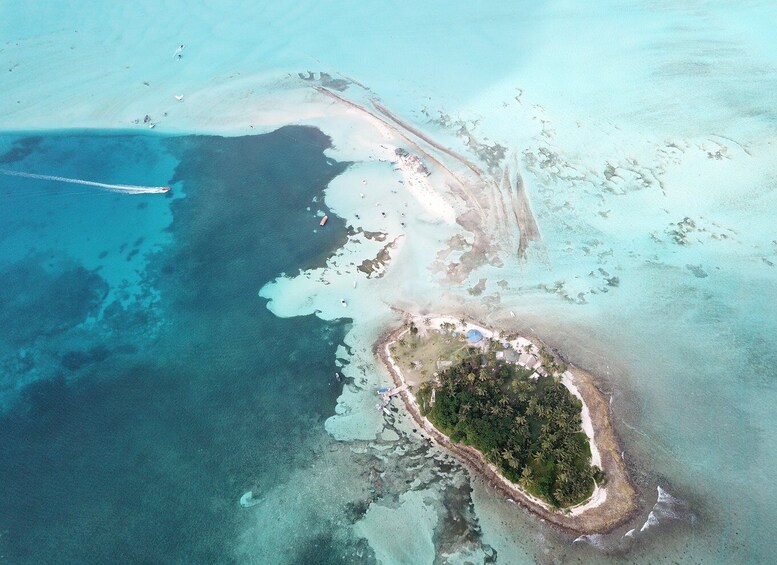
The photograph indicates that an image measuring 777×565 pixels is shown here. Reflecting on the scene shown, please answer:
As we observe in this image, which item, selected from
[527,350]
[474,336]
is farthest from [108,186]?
[527,350]

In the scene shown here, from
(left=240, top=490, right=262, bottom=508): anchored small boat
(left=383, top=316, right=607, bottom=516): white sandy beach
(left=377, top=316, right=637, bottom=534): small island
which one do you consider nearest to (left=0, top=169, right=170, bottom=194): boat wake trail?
(left=377, top=316, right=637, bottom=534): small island

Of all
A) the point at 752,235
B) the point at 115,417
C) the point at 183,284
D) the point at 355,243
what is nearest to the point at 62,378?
the point at 115,417

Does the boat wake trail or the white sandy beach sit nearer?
the white sandy beach

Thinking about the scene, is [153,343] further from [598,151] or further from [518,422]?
[598,151]

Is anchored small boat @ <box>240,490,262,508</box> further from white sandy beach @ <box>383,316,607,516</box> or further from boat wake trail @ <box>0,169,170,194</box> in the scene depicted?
boat wake trail @ <box>0,169,170,194</box>

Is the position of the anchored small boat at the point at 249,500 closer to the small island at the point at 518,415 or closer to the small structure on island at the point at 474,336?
the small island at the point at 518,415

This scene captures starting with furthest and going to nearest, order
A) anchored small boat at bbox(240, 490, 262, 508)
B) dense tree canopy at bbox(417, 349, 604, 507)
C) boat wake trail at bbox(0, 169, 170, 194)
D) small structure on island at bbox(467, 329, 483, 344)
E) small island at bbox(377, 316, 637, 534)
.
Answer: boat wake trail at bbox(0, 169, 170, 194) → small structure on island at bbox(467, 329, 483, 344) → anchored small boat at bbox(240, 490, 262, 508) → dense tree canopy at bbox(417, 349, 604, 507) → small island at bbox(377, 316, 637, 534)
